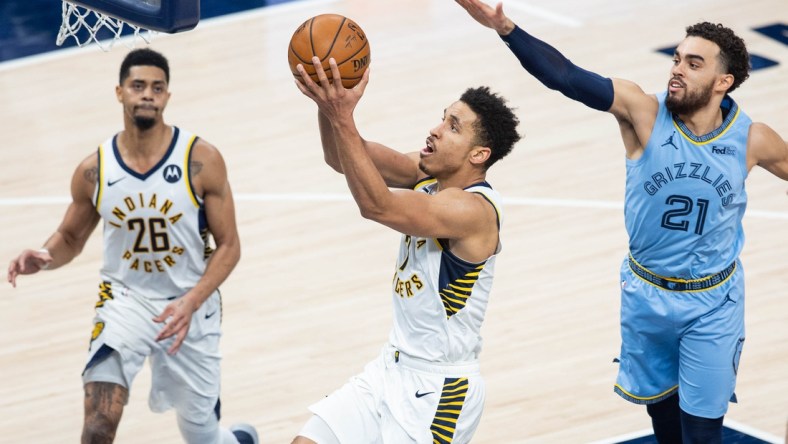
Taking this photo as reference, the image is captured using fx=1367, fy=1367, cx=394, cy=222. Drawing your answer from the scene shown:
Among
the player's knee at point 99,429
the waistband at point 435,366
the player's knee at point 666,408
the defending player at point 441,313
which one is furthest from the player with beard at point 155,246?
the player's knee at point 666,408

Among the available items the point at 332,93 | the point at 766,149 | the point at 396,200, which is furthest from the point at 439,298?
the point at 766,149

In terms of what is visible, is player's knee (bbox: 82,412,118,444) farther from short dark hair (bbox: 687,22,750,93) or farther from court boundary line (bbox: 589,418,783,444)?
short dark hair (bbox: 687,22,750,93)

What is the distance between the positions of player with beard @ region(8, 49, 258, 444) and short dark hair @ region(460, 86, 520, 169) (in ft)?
5.19

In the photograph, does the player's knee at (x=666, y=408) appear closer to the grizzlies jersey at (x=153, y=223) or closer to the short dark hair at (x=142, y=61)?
the grizzlies jersey at (x=153, y=223)

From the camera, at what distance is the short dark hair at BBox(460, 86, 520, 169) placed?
5.61m

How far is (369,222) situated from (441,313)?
15.0 ft

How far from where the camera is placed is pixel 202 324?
6.79m

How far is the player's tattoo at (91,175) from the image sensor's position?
6688mm

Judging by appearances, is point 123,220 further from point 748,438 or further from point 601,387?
point 748,438

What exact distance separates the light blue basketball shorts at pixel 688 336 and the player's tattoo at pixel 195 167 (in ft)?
6.97

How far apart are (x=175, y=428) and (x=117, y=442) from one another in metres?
0.33

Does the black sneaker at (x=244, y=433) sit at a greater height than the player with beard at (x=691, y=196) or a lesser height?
lesser

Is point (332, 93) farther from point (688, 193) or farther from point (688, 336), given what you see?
point (688, 336)

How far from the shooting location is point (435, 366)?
568cm
